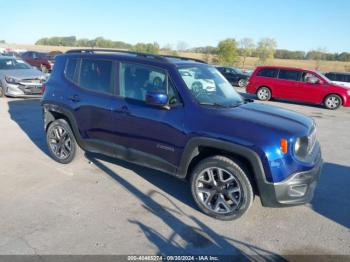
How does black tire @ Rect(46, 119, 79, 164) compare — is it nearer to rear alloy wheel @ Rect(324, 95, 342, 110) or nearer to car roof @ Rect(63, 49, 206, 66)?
car roof @ Rect(63, 49, 206, 66)

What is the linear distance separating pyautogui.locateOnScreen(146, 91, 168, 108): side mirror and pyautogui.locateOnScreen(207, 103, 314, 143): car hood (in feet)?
2.15

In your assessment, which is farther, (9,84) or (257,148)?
(9,84)

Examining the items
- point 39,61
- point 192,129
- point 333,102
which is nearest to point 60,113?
point 192,129

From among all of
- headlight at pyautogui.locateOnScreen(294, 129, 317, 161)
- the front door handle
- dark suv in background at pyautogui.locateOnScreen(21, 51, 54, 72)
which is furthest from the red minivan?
dark suv in background at pyautogui.locateOnScreen(21, 51, 54, 72)

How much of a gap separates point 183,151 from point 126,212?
1007 millimetres

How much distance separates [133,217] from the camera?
385 centimetres

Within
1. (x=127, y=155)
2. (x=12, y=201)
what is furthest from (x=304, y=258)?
(x=12, y=201)

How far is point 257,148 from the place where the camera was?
11.4 feet

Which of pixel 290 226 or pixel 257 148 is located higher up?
pixel 257 148

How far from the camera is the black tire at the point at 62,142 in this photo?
17.6 feet

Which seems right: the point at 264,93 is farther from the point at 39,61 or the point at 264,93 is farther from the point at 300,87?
the point at 39,61

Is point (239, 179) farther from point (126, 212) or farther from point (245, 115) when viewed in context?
point (126, 212)

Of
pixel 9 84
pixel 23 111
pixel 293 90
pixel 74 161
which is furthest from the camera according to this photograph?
pixel 293 90

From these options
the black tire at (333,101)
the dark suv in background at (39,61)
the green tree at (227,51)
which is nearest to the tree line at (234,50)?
the green tree at (227,51)
